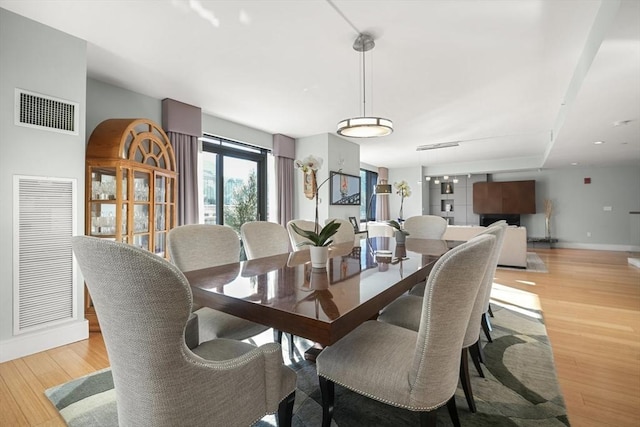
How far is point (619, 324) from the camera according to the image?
9.44ft

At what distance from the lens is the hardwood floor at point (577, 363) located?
5.40 feet

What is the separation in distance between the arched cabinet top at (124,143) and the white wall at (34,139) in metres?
0.24

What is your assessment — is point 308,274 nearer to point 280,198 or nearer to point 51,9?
point 51,9

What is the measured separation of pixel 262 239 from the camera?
98.1 inches

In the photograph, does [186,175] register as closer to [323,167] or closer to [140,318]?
[323,167]

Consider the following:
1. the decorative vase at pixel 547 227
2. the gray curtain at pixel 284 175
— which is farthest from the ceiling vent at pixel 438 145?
the decorative vase at pixel 547 227

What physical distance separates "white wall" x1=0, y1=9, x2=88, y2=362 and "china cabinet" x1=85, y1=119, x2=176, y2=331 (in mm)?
187

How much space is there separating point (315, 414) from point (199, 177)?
3.63 meters

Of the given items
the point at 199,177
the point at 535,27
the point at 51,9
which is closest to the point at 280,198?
the point at 199,177

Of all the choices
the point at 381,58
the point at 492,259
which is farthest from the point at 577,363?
the point at 381,58

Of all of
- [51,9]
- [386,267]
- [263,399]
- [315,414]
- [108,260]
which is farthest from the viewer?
[51,9]

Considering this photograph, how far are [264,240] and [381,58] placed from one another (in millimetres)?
2052

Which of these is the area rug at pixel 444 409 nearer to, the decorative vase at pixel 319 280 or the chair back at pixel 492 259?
the chair back at pixel 492 259

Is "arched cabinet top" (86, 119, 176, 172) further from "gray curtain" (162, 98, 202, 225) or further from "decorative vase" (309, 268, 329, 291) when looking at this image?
"decorative vase" (309, 268, 329, 291)
